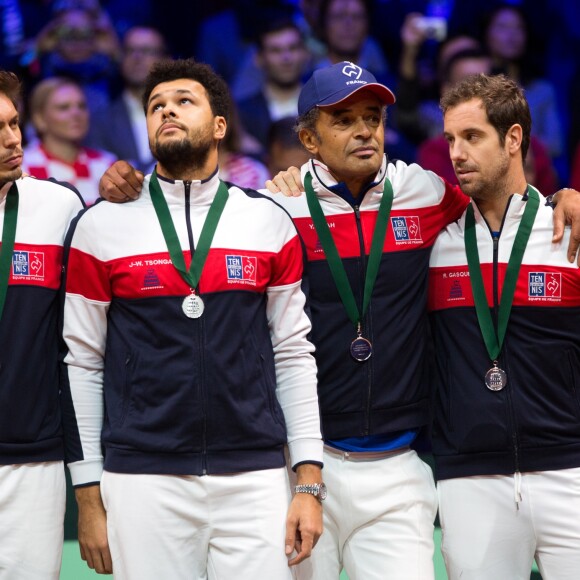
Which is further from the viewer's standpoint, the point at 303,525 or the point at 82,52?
the point at 82,52

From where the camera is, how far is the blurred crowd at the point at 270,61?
6.93m

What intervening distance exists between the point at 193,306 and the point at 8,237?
61 cm

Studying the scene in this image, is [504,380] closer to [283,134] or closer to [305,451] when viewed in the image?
[305,451]

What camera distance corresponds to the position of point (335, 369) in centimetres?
353

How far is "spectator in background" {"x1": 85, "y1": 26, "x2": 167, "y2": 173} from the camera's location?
6.97m

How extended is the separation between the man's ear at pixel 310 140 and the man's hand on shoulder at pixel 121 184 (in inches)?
25.2

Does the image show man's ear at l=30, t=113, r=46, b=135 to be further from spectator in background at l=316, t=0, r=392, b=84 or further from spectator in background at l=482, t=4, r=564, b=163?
spectator in background at l=482, t=4, r=564, b=163

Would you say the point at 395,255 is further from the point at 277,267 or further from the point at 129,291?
the point at 129,291

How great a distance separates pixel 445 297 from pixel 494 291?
17cm

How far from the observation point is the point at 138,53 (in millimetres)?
7094

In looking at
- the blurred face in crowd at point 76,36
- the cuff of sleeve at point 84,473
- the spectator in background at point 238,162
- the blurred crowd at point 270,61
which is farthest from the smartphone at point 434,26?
the cuff of sleeve at point 84,473

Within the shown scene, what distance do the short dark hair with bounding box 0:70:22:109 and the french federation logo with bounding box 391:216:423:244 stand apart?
1262 mm

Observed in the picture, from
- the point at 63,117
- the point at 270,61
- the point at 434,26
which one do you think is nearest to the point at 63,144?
the point at 63,117

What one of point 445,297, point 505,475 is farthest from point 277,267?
point 505,475
